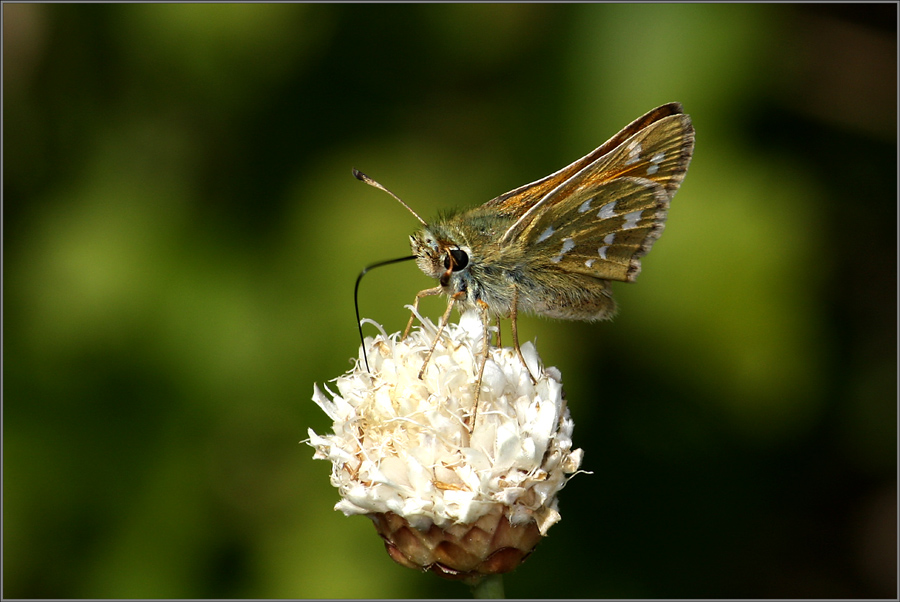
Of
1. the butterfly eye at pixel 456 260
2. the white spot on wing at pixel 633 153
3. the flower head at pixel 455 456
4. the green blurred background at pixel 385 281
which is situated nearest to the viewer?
the flower head at pixel 455 456

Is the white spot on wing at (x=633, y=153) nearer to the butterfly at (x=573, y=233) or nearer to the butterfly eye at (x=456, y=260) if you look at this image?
the butterfly at (x=573, y=233)

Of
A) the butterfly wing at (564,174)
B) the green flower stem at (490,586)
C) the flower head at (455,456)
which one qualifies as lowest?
the green flower stem at (490,586)

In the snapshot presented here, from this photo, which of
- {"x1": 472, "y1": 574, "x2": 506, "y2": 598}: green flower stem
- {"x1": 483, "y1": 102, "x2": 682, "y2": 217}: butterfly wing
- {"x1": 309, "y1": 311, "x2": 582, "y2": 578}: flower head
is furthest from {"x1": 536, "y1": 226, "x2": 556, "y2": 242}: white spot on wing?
{"x1": 472, "y1": 574, "x2": 506, "y2": 598}: green flower stem

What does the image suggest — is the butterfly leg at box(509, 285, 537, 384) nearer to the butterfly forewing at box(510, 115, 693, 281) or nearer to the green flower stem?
the butterfly forewing at box(510, 115, 693, 281)

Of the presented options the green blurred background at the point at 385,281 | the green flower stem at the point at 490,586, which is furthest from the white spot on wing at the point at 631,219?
the green blurred background at the point at 385,281

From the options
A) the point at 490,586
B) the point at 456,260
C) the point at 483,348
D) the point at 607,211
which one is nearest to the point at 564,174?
the point at 607,211

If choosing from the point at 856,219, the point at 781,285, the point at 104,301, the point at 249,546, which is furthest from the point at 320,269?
the point at 856,219
